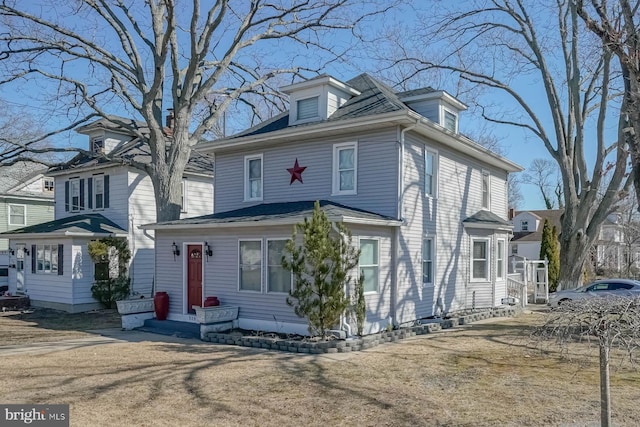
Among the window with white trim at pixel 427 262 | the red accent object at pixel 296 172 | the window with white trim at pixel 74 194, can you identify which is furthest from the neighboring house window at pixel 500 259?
the window with white trim at pixel 74 194

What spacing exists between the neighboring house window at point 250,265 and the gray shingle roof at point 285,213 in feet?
2.44

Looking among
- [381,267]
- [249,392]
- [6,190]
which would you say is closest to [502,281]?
[381,267]

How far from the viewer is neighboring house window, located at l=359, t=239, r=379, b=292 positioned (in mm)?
12805

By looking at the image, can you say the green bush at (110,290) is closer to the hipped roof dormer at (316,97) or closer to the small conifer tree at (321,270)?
the hipped roof dormer at (316,97)

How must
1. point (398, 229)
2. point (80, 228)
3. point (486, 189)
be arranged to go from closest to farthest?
point (398, 229) → point (486, 189) → point (80, 228)

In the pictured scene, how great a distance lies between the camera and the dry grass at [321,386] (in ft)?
21.7

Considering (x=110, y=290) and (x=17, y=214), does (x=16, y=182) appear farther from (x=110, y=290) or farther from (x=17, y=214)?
(x=110, y=290)

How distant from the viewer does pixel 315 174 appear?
14.6 m

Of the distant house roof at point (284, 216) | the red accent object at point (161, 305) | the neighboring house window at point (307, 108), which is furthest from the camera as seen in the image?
the neighboring house window at point (307, 108)

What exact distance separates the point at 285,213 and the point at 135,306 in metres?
5.75

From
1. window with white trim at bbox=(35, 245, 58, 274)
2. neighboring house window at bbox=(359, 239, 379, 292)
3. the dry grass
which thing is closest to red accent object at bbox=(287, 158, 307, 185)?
neighboring house window at bbox=(359, 239, 379, 292)

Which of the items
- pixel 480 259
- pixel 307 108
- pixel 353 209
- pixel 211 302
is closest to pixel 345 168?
pixel 353 209

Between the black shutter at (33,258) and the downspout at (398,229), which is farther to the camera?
the black shutter at (33,258)

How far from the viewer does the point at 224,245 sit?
46.4 ft
